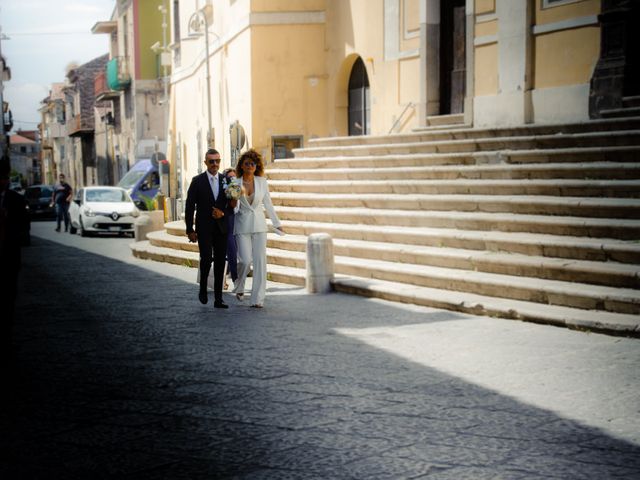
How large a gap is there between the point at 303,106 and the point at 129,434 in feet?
58.2

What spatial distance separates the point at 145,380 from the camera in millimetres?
6812

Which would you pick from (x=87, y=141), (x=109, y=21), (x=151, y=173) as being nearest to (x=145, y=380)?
(x=151, y=173)

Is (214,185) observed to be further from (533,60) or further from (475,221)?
(533,60)

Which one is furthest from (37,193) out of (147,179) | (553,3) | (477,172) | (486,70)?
(477,172)

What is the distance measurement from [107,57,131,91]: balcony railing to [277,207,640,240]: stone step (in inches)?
1338

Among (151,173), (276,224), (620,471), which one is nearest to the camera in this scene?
(620,471)

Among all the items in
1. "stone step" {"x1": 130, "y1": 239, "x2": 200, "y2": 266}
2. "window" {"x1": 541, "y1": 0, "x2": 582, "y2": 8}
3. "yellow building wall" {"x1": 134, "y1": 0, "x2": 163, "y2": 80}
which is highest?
"yellow building wall" {"x1": 134, "y1": 0, "x2": 163, "y2": 80}

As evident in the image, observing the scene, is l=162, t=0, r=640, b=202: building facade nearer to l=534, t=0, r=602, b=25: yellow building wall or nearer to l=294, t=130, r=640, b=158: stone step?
l=534, t=0, r=602, b=25: yellow building wall

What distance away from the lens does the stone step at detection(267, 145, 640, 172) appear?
12.4m

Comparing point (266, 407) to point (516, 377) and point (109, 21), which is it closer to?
point (516, 377)

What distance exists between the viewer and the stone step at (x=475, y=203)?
10934 millimetres

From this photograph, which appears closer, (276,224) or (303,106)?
A: (276,224)

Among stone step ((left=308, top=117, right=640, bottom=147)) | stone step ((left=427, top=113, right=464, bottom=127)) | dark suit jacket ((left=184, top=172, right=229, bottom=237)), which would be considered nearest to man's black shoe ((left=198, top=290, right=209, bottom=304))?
dark suit jacket ((left=184, top=172, right=229, bottom=237))

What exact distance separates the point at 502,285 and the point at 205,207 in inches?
135
